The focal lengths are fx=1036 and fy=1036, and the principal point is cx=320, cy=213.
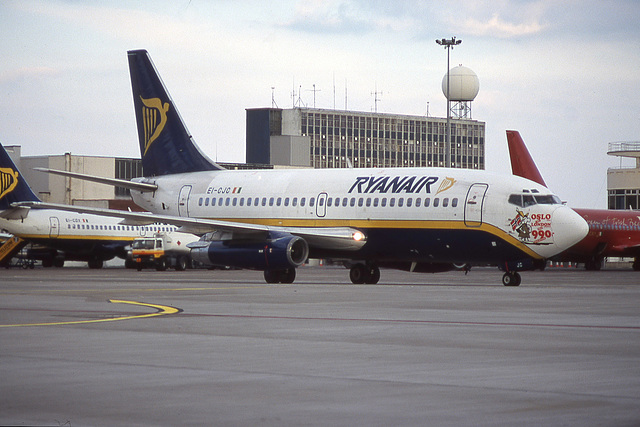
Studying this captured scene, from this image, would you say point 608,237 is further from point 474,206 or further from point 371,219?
point 474,206

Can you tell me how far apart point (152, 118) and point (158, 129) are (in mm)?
554

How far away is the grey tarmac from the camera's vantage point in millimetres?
8242

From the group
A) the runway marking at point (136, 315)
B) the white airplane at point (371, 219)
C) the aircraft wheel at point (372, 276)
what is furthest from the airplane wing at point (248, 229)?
the runway marking at point (136, 315)

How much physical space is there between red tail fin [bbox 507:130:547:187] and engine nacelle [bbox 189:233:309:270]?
33.0 metres

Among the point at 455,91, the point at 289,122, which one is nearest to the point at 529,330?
the point at 455,91

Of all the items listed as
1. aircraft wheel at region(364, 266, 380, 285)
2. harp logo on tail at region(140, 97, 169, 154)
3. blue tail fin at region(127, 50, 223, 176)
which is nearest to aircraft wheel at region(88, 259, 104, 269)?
blue tail fin at region(127, 50, 223, 176)

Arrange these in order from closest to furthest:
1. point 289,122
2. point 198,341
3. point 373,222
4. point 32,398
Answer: point 32,398, point 198,341, point 373,222, point 289,122

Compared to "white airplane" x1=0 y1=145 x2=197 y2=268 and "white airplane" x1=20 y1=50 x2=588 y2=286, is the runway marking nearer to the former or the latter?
"white airplane" x1=20 y1=50 x2=588 y2=286

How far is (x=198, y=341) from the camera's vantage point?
13758 millimetres

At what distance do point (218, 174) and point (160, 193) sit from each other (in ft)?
8.99

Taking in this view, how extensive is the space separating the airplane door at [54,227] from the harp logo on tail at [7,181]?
507cm

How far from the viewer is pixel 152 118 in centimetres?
4403

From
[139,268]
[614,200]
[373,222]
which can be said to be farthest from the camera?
[614,200]

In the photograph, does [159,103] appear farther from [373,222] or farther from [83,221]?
[83,221]
